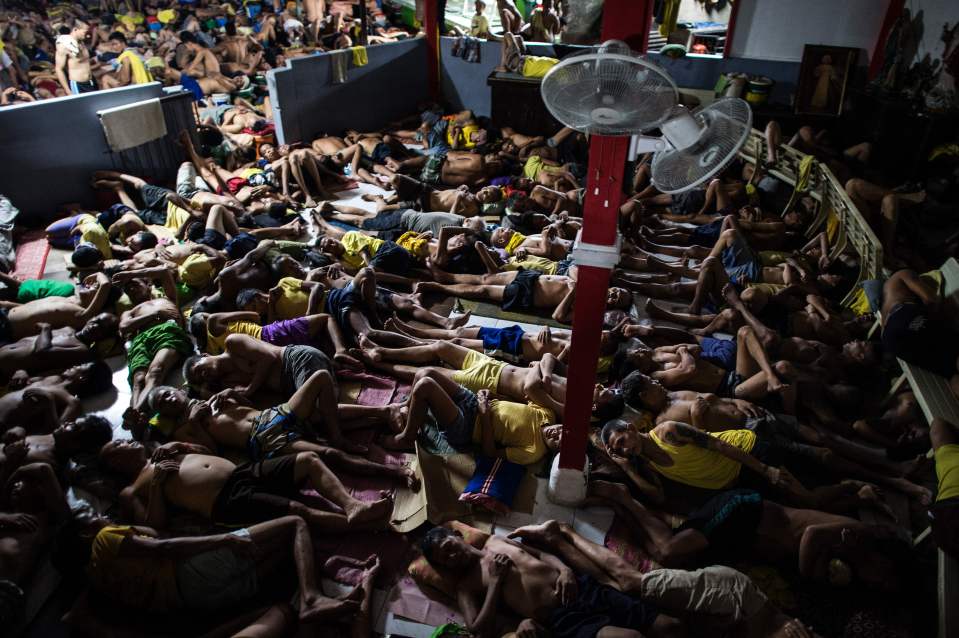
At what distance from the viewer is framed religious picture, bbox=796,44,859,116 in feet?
29.4

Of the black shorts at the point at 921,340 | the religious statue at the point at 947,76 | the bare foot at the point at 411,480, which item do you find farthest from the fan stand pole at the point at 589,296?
the religious statue at the point at 947,76

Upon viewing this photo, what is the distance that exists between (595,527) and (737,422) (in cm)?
134

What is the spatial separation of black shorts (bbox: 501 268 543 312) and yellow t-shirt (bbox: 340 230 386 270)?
65.7 inches

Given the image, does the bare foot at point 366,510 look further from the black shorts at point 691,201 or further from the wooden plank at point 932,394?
the black shorts at point 691,201

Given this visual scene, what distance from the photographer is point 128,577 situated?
3.22m

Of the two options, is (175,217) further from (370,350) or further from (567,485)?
(567,485)

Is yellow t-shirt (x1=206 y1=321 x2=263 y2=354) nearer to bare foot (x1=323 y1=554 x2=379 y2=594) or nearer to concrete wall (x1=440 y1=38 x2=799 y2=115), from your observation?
bare foot (x1=323 y1=554 x2=379 y2=594)

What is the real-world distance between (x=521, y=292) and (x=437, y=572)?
3175 millimetres

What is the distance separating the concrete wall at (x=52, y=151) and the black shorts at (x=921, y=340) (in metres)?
9.36

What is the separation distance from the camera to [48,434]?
4.27 meters

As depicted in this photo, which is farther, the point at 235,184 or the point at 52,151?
the point at 235,184

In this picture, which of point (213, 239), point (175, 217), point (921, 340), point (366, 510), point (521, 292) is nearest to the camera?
point (366, 510)

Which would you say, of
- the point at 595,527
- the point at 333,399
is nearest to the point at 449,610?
the point at 595,527

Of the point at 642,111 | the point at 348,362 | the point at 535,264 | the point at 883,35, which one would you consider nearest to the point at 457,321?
the point at 348,362
